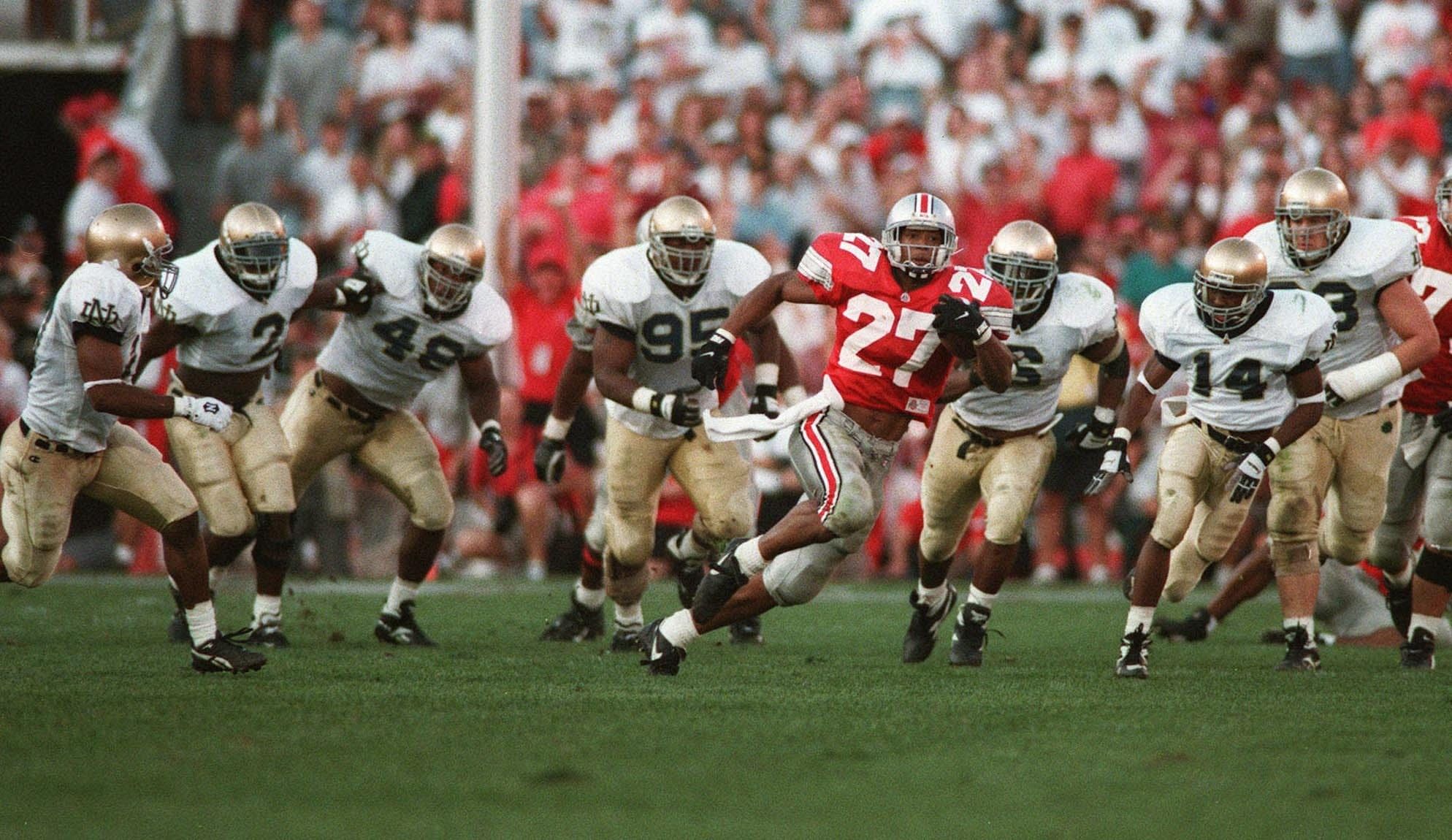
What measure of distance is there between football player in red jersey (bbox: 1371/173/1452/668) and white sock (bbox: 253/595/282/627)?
14.6ft

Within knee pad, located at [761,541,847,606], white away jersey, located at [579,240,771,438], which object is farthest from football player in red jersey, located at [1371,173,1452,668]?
white away jersey, located at [579,240,771,438]

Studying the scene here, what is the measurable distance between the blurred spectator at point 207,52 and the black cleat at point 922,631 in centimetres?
944

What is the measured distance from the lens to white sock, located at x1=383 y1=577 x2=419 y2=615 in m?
7.70

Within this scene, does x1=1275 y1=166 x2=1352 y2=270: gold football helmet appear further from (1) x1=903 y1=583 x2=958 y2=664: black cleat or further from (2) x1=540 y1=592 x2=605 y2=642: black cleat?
(2) x1=540 y1=592 x2=605 y2=642: black cleat

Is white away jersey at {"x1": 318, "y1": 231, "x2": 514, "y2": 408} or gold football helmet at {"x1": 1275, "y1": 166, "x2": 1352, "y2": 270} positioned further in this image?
white away jersey at {"x1": 318, "y1": 231, "x2": 514, "y2": 408}

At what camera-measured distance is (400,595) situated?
7.71 metres

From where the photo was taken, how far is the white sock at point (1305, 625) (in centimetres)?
693

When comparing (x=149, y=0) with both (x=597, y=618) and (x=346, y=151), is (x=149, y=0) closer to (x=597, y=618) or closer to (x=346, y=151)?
(x=346, y=151)

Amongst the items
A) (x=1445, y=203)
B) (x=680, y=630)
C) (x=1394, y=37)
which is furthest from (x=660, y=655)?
(x=1394, y=37)

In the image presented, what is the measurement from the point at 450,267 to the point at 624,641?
5.47 ft

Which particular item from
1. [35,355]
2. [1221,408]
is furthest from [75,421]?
[1221,408]

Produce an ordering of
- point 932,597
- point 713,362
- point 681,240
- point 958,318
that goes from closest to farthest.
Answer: point 958,318 → point 713,362 → point 681,240 → point 932,597

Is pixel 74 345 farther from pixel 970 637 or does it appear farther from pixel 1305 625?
pixel 1305 625

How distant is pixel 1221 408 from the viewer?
6758 mm
